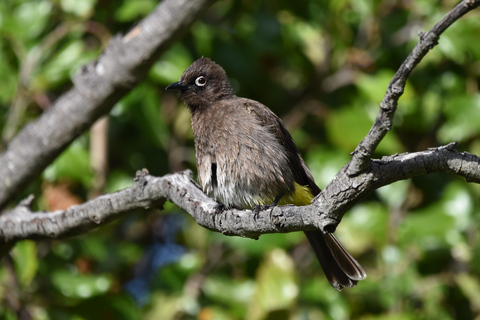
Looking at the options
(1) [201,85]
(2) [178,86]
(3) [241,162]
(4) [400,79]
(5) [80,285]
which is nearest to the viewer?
(4) [400,79]

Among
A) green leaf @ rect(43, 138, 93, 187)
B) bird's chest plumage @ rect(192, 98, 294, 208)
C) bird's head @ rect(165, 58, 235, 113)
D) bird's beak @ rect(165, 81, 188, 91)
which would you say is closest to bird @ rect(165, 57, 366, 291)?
bird's chest plumage @ rect(192, 98, 294, 208)

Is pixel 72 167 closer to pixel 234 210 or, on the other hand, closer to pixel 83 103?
pixel 83 103

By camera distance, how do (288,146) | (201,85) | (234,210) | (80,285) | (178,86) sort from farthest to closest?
(201,85) → (178,86) → (288,146) → (80,285) → (234,210)

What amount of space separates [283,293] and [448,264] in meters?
1.80

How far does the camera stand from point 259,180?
424 centimetres

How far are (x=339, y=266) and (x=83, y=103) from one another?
82.1 inches

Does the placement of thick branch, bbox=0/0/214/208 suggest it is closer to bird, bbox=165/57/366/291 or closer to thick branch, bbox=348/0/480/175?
bird, bbox=165/57/366/291

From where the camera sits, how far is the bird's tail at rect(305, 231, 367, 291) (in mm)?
4215

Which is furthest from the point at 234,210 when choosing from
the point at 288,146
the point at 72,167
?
the point at 72,167

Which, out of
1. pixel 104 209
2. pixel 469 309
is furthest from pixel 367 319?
pixel 104 209

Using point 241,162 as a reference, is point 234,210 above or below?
below

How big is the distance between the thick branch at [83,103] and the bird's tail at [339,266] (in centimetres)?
179

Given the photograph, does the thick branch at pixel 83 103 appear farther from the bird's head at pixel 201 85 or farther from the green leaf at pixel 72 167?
the bird's head at pixel 201 85

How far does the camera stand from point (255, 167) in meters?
4.25
